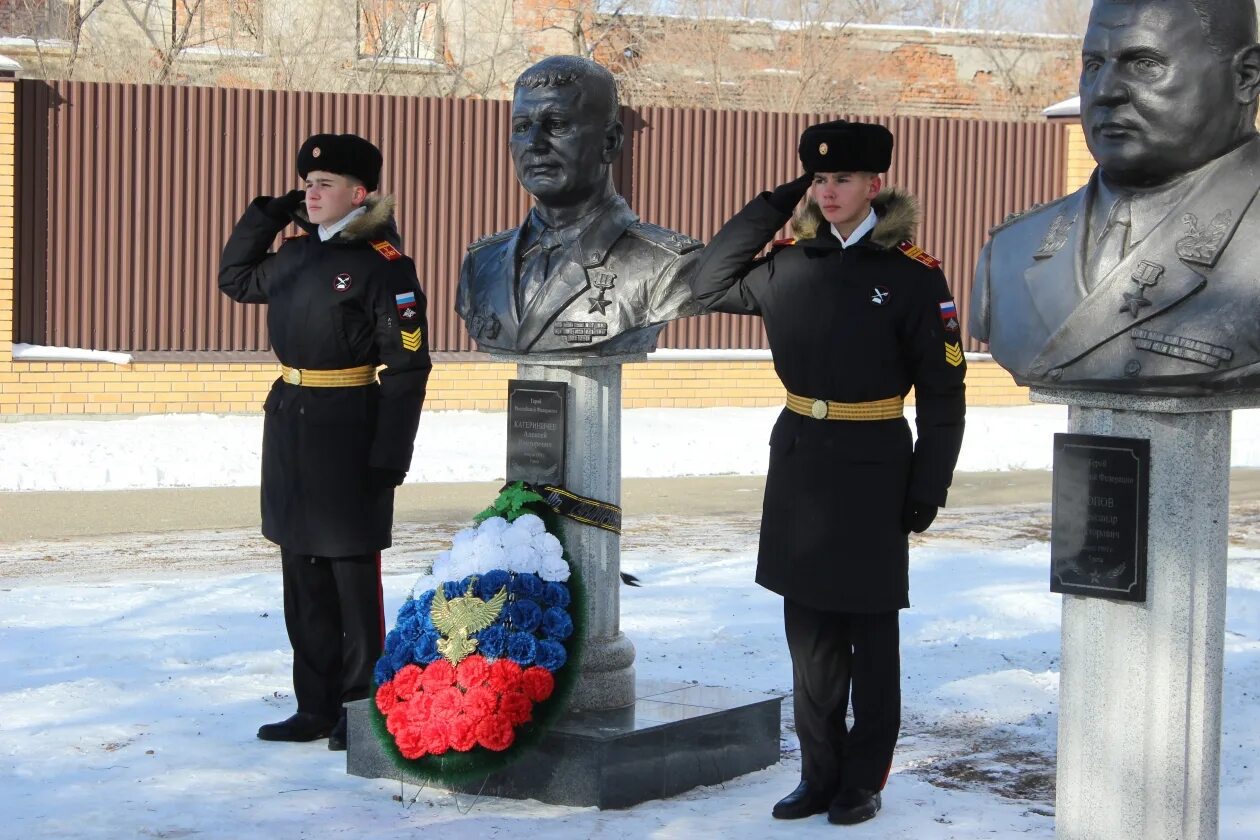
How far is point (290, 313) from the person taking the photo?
536 centimetres

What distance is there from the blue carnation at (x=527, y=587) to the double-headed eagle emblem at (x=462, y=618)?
1.6 inches

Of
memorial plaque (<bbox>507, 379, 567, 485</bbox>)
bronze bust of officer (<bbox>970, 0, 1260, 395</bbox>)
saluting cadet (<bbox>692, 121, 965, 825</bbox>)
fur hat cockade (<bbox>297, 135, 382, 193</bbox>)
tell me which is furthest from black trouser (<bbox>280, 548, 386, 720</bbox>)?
bronze bust of officer (<bbox>970, 0, 1260, 395</bbox>)

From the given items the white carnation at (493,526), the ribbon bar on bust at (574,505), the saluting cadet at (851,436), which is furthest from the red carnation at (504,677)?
the saluting cadet at (851,436)

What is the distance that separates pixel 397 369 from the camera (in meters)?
5.29

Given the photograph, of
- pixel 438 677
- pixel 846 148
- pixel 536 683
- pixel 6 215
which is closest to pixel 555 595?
pixel 536 683

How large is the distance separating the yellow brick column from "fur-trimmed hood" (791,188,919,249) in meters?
9.22

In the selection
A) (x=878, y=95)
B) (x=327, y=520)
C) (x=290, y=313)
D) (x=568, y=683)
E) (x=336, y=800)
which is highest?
(x=878, y=95)

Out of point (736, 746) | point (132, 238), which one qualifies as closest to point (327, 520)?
point (736, 746)

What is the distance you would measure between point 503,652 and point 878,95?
1990 centimetres

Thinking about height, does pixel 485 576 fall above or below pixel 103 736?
above

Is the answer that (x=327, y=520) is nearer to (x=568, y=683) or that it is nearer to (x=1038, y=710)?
(x=568, y=683)

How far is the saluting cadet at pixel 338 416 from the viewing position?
5.30 meters

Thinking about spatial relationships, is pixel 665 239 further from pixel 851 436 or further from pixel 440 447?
pixel 440 447

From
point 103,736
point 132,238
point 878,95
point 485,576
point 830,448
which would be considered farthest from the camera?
point 878,95
